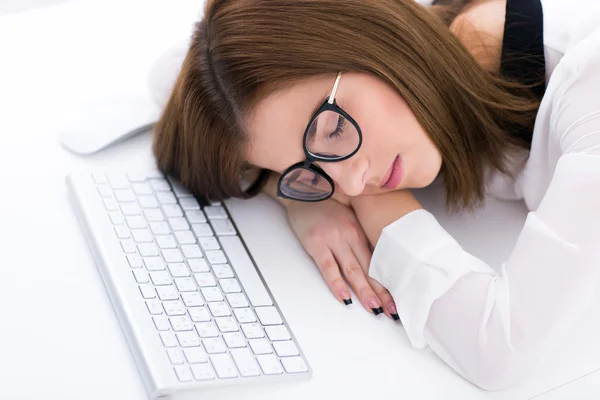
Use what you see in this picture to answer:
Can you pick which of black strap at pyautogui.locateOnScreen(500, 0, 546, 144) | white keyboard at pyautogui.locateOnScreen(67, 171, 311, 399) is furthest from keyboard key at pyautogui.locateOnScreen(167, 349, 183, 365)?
black strap at pyautogui.locateOnScreen(500, 0, 546, 144)

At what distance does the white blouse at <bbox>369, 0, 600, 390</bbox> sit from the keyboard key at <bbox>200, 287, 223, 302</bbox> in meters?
0.22

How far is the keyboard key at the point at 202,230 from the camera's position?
3.89 feet

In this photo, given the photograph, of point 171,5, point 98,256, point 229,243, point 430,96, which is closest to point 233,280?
point 229,243

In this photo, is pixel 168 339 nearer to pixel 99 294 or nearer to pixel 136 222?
pixel 99 294

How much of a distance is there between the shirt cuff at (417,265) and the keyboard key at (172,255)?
0.93 feet

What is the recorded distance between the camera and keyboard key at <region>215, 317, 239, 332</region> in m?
1.00

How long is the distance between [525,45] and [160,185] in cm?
63

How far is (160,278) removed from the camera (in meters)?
1.08

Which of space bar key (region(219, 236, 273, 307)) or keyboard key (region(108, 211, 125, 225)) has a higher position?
space bar key (region(219, 236, 273, 307))

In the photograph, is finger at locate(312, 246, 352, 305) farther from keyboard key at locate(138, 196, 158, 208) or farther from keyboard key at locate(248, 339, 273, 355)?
keyboard key at locate(138, 196, 158, 208)

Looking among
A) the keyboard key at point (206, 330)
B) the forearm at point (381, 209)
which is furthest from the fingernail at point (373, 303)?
the keyboard key at point (206, 330)

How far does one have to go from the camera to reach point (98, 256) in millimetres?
1116

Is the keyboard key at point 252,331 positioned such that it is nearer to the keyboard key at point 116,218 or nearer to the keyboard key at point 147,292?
the keyboard key at point 147,292

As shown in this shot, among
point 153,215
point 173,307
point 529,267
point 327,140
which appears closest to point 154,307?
point 173,307
